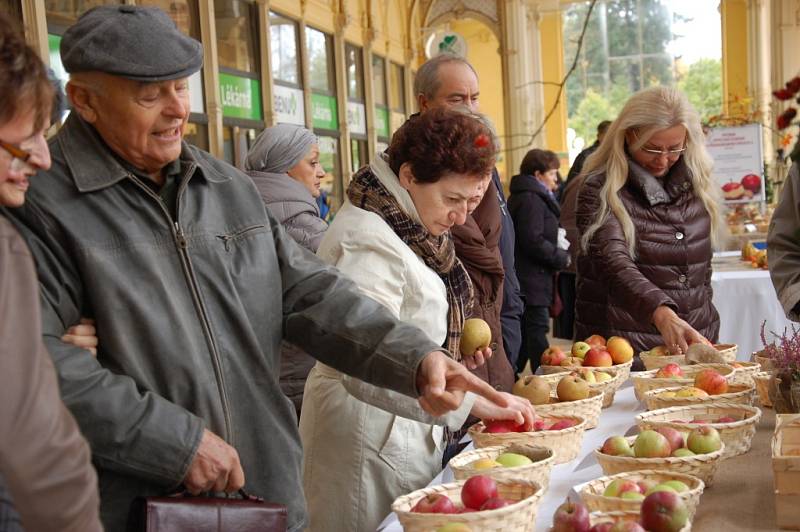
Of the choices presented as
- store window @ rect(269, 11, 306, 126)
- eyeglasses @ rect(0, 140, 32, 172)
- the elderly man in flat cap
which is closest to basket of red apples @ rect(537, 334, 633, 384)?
the elderly man in flat cap

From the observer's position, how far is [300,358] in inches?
144

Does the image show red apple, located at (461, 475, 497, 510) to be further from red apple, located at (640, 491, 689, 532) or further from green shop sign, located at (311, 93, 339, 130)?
green shop sign, located at (311, 93, 339, 130)

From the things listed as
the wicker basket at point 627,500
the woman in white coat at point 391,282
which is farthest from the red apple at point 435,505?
the woman in white coat at point 391,282

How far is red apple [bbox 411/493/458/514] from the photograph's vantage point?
1736 mm

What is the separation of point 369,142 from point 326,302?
1415 cm

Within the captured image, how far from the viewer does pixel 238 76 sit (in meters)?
11.6

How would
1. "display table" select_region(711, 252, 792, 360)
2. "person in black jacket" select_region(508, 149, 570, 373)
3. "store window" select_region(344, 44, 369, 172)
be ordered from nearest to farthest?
"display table" select_region(711, 252, 792, 360)
"person in black jacket" select_region(508, 149, 570, 373)
"store window" select_region(344, 44, 369, 172)

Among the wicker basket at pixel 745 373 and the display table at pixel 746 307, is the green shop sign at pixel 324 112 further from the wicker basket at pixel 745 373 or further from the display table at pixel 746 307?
the wicker basket at pixel 745 373

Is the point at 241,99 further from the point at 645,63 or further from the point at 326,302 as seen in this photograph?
the point at 645,63

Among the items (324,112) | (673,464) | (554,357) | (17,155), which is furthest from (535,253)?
(324,112)

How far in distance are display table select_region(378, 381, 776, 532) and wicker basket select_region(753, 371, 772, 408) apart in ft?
0.39

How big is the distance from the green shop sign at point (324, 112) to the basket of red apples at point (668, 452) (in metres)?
12.0

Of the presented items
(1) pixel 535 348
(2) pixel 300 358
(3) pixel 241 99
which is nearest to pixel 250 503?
(2) pixel 300 358

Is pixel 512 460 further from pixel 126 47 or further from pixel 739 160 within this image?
pixel 739 160
